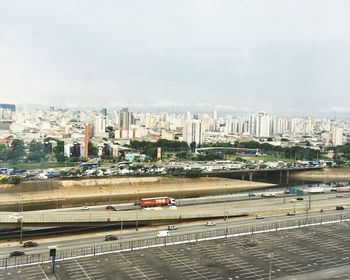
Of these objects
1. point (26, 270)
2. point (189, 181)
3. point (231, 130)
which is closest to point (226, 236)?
point (26, 270)

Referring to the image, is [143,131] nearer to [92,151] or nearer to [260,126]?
[92,151]

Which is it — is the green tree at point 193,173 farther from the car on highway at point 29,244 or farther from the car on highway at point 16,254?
the car on highway at point 16,254

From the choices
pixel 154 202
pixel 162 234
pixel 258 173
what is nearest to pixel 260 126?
pixel 258 173

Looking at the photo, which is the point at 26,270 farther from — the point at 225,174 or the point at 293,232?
the point at 225,174

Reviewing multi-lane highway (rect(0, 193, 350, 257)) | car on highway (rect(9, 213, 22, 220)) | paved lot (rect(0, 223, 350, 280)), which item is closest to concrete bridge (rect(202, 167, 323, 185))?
multi-lane highway (rect(0, 193, 350, 257))

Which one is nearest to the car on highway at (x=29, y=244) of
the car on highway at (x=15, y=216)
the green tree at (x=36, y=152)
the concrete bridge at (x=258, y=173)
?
the car on highway at (x=15, y=216)

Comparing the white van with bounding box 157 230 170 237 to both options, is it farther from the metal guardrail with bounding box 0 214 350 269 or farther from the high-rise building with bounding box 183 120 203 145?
the high-rise building with bounding box 183 120 203 145
